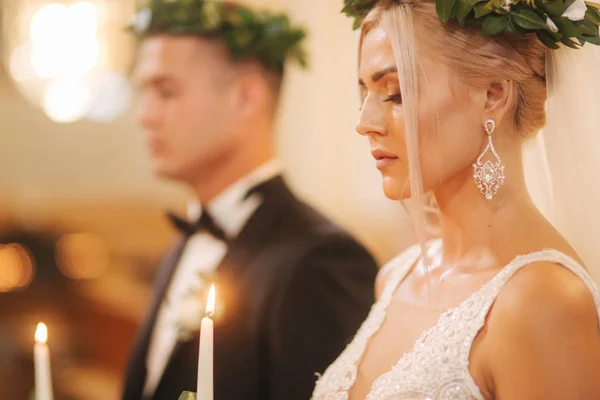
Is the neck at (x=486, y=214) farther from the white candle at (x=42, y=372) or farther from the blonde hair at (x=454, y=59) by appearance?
the white candle at (x=42, y=372)

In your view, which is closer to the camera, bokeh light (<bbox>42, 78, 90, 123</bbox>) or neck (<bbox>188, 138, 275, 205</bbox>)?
neck (<bbox>188, 138, 275, 205</bbox>)

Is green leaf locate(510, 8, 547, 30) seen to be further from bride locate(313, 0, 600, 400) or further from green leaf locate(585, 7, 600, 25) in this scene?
green leaf locate(585, 7, 600, 25)

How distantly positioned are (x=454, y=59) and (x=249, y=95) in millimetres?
1296

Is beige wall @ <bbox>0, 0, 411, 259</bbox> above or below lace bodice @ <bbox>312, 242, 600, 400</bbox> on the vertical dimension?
above

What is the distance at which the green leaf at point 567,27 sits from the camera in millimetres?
1293

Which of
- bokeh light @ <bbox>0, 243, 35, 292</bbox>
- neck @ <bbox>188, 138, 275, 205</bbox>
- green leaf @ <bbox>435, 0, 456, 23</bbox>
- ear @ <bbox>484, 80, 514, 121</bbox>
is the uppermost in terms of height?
bokeh light @ <bbox>0, 243, 35, 292</bbox>

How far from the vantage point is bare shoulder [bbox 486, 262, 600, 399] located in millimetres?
1135

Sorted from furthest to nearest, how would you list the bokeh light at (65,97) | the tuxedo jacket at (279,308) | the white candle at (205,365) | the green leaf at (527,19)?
the bokeh light at (65,97), the tuxedo jacket at (279,308), the green leaf at (527,19), the white candle at (205,365)

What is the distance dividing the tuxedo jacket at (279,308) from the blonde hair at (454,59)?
73cm

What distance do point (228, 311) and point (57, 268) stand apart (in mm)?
3730

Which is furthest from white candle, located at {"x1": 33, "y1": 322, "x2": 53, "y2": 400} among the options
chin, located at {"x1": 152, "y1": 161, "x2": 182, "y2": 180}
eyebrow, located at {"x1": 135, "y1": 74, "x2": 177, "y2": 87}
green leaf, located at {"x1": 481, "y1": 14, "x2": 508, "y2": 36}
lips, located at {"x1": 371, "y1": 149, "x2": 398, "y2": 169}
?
eyebrow, located at {"x1": 135, "y1": 74, "x2": 177, "y2": 87}

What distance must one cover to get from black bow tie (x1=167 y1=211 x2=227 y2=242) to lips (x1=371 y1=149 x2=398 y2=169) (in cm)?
110

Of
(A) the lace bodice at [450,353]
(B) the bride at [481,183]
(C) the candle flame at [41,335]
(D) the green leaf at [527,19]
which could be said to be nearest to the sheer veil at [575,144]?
(B) the bride at [481,183]

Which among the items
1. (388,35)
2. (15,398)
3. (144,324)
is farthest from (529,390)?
(15,398)
